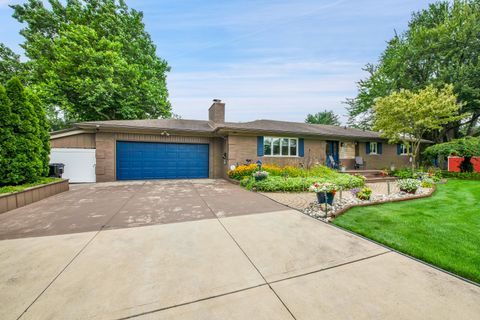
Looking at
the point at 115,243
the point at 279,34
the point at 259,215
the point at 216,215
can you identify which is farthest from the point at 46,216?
the point at 279,34

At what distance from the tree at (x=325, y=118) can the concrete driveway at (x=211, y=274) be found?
38.0m

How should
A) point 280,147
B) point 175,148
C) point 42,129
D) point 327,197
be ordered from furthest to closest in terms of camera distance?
point 280,147, point 175,148, point 42,129, point 327,197

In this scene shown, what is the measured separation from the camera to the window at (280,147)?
1037cm

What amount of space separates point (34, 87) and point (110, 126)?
951 centimetres

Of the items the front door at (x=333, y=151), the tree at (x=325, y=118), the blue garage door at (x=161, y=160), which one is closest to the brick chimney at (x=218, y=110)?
the blue garage door at (x=161, y=160)

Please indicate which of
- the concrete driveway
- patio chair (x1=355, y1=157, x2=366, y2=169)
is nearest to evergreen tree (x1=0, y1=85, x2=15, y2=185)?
the concrete driveway

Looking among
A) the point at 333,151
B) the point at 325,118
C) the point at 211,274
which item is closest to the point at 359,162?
the point at 333,151

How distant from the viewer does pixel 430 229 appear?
10.6 feet

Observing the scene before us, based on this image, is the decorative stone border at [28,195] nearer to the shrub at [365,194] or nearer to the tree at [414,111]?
the shrub at [365,194]

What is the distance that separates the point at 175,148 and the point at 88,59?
9980 millimetres

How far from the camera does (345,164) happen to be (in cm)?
1259

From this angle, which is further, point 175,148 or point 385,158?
point 385,158

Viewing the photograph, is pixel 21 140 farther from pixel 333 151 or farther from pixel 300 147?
pixel 333 151

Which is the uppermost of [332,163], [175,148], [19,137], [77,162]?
[19,137]
